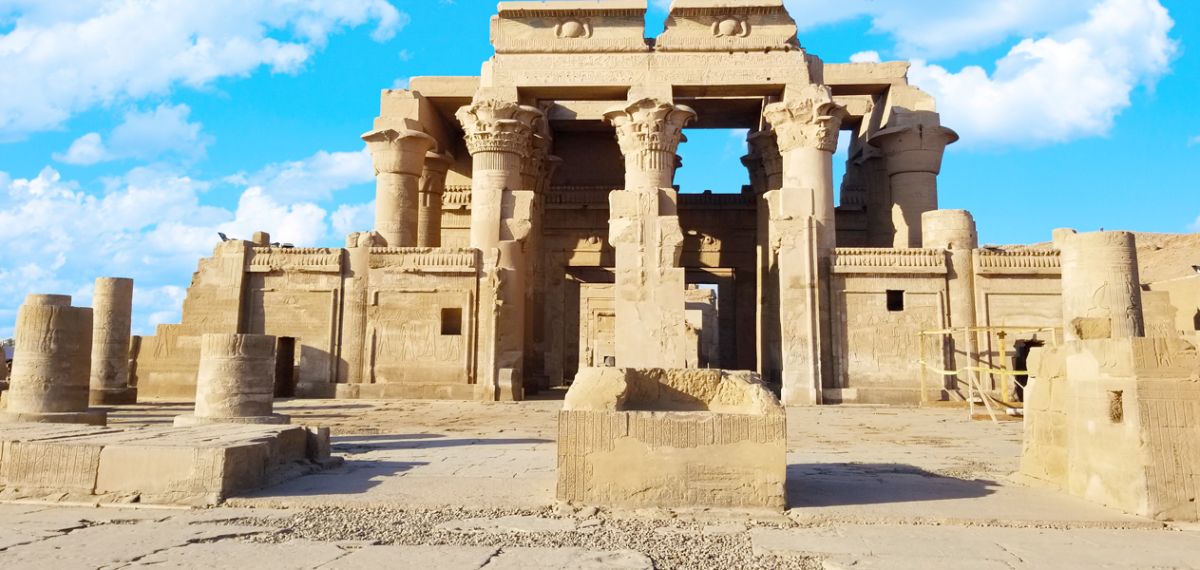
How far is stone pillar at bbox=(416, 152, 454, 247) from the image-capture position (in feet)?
73.7

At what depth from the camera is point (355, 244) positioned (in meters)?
17.4

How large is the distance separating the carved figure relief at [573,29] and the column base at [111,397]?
12.2m

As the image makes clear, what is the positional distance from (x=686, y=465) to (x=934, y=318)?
12.5m

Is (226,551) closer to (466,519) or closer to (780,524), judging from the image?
(466,519)

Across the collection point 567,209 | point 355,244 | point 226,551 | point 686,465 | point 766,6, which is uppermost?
point 766,6

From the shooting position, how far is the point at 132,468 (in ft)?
17.7

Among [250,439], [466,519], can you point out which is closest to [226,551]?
[466,519]

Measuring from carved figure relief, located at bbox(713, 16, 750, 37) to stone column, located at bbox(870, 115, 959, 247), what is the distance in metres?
4.32

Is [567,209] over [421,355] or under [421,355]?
over

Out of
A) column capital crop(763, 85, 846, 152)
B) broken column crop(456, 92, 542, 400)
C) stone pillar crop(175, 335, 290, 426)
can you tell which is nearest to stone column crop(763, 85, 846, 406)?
column capital crop(763, 85, 846, 152)

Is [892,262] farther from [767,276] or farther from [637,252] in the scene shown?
[637,252]

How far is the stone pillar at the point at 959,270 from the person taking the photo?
15.9 metres

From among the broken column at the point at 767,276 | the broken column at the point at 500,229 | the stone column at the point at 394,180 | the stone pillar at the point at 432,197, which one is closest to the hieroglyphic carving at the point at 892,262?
the broken column at the point at 767,276

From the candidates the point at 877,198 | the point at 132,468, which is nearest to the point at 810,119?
the point at 877,198
